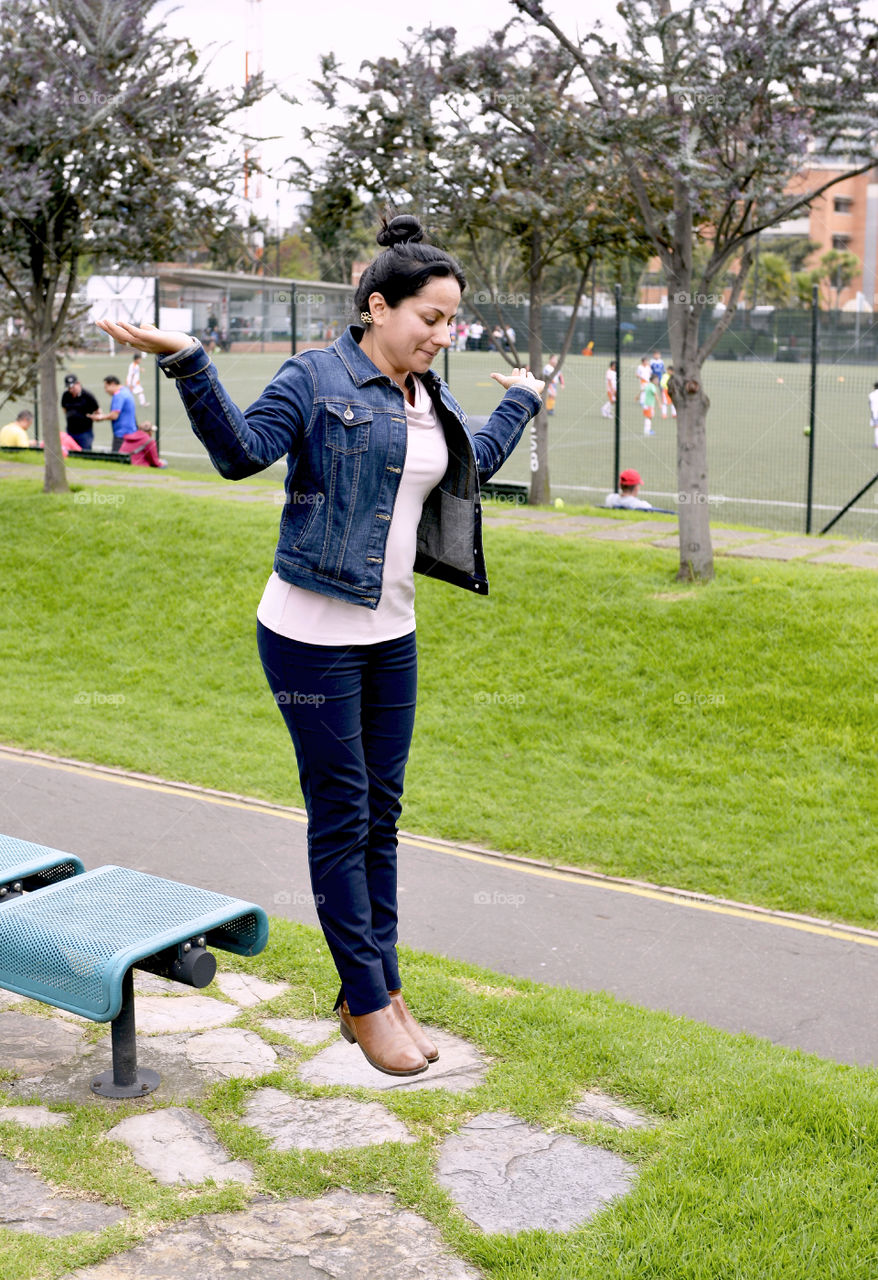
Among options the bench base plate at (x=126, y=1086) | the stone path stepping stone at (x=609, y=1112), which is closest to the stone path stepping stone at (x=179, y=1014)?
the bench base plate at (x=126, y=1086)

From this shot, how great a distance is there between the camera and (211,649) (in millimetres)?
9469

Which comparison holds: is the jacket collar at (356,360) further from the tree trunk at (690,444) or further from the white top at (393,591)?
the tree trunk at (690,444)

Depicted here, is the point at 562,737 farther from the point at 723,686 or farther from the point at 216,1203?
the point at 216,1203

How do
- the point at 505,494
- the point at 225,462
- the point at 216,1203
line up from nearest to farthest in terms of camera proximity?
the point at 225,462
the point at 216,1203
the point at 505,494

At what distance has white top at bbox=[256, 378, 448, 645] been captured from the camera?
300cm

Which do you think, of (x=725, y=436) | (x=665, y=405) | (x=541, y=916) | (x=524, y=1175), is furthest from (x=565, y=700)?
(x=665, y=405)

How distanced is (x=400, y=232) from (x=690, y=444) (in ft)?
21.2

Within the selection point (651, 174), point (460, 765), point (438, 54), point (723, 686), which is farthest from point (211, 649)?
point (438, 54)

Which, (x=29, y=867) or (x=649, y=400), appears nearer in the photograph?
(x=29, y=867)

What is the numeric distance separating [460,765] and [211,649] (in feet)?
8.62

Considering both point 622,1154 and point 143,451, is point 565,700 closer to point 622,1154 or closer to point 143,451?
point 622,1154

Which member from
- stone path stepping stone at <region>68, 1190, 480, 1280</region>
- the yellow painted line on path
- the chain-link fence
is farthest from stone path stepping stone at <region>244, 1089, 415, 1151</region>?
the chain-link fence

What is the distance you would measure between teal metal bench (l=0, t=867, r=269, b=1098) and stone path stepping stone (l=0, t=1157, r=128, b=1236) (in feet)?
1.44

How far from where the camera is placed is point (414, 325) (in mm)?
3002
